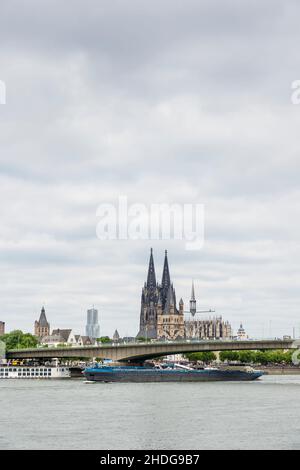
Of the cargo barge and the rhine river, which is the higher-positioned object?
the cargo barge

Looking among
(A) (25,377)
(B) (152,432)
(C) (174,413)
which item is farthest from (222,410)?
(A) (25,377)

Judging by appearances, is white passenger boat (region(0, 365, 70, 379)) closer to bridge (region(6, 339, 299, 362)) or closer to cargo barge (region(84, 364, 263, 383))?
bridge (region(6, 339, 299, 362))

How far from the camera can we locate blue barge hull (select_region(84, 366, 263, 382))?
127312 mm

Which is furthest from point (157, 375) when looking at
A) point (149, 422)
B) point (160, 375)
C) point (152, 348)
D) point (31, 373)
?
point (149, 422)

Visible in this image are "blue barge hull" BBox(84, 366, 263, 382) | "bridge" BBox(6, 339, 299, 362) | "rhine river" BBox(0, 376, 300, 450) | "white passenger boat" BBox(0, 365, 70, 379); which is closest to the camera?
"rhine river" BBox(0, 376, 300, 450)

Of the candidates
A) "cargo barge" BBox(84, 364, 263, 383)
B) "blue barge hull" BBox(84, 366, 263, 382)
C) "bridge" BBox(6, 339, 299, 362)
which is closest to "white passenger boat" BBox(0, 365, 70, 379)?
"bridge" BBox(6, 339, 299, 362)

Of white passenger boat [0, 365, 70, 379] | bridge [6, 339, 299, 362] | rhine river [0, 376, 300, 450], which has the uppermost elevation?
bridge [6, 339, 299, 362]

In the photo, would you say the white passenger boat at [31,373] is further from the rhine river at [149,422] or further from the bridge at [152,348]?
the rhine river at [149,422]

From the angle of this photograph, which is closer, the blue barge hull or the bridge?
the bridge

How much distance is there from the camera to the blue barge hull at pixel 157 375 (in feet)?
418

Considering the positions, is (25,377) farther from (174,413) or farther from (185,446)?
(185,446)

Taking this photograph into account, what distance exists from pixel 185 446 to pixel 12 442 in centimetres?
1009

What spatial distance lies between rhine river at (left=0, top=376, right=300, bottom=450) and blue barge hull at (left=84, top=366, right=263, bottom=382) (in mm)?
44128

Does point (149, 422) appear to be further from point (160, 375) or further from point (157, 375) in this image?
point (157, 375)
